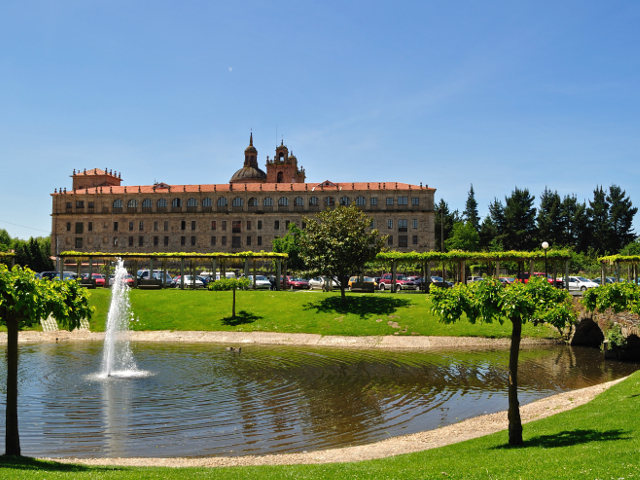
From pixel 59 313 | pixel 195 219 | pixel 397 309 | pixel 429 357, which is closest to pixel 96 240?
pixel 195 219

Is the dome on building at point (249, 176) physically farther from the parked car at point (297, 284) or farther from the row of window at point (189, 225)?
the parked car at point (297, 284)

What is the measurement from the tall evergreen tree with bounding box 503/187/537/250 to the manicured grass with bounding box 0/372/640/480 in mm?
95989

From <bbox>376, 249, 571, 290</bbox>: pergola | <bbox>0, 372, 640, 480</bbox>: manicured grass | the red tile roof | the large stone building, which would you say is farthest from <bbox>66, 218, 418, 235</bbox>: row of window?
<bbox>0, 372, 640, 480</bbox>: manicured grass

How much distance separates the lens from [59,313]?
1161 centimetres

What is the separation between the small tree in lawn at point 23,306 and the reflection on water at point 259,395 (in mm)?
2459

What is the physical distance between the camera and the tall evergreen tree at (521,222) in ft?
342

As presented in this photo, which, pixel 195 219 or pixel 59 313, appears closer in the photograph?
pixel 59 313

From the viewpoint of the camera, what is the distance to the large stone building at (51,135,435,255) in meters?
97.4

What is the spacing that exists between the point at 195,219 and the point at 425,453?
94020 mm

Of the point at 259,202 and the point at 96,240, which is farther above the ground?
the point at 259,202

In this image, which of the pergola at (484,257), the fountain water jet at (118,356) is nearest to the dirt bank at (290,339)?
the fountain water jet at (118,356)

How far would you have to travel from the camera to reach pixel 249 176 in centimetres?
11656

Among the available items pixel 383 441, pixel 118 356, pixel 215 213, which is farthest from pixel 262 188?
pixel 383 441

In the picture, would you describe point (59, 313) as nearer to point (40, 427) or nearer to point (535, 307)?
point (40, 427)
